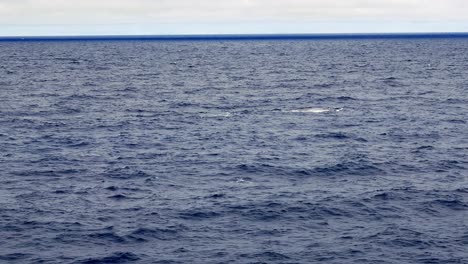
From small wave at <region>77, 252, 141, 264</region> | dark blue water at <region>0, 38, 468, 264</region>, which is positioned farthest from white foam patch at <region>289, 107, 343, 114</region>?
small wave at <region>77, 252, 141, 264</region>

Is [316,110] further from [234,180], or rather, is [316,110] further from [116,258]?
[116,258]

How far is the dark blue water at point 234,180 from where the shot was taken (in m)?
39.1

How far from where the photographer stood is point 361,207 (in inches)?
1817

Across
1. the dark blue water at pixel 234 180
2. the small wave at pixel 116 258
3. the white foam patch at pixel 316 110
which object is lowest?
the small wave at pixel 116 258

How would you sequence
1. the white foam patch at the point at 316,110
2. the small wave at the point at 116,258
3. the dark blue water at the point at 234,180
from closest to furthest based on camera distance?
1. the small wave at the point at 116,258
2. the dark blue water at the point at 234,180
3. the white foam patch at the point at 316,110

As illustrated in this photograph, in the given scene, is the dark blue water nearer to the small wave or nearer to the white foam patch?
the small wave

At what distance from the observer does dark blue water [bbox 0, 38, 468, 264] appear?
128 ft

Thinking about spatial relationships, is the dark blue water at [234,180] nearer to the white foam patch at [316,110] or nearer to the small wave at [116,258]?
the small wave at [116,258]

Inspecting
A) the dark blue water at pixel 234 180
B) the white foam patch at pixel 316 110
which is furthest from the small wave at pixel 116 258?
the white foam patch at pixel 316 110

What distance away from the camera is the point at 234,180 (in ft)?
176

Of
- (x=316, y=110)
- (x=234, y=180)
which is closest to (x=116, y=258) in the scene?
(x=234, y=180)

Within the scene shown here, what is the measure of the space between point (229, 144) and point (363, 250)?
102ft

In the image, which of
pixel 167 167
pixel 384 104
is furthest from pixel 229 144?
pixel 384 104

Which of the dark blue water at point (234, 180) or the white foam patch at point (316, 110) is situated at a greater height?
the white foam patch at point (316, 110)
